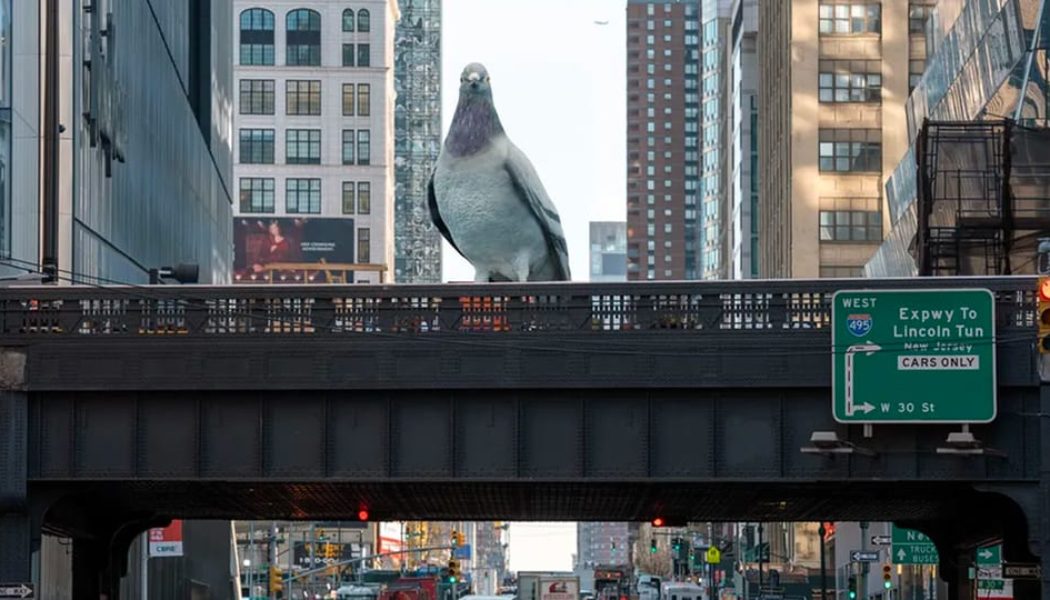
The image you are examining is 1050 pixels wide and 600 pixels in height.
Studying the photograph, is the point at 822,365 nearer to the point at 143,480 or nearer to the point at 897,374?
the point at 897,374

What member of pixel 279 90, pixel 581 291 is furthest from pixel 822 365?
pixel 279 90

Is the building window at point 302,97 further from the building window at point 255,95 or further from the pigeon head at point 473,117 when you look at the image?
the pigeon head at point 473,117

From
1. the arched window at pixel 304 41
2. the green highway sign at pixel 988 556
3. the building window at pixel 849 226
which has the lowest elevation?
the green highway sign at pixel 988 556

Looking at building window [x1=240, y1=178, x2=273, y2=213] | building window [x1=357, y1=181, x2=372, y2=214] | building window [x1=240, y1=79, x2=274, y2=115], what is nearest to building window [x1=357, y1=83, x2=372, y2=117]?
building window [x1=357, y1=181, x2=372, y2=214]

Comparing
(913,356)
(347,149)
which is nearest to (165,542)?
(913,356)

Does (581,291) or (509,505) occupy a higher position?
(581,291)

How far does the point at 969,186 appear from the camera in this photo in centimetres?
A: 6231

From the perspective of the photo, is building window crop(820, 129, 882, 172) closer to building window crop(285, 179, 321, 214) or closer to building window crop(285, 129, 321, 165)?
building window crop(285, 179, 321, 214)

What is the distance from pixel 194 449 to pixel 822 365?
34.6 ft

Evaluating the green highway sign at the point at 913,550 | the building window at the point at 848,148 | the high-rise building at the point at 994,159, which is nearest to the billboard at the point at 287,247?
the building window at the point at 848,148

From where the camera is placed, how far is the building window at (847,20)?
436 ft

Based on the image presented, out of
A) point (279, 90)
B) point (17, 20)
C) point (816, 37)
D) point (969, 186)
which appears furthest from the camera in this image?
point (279, 90)

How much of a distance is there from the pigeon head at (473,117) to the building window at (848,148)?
96.4 metres

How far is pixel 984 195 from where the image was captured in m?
60.7
